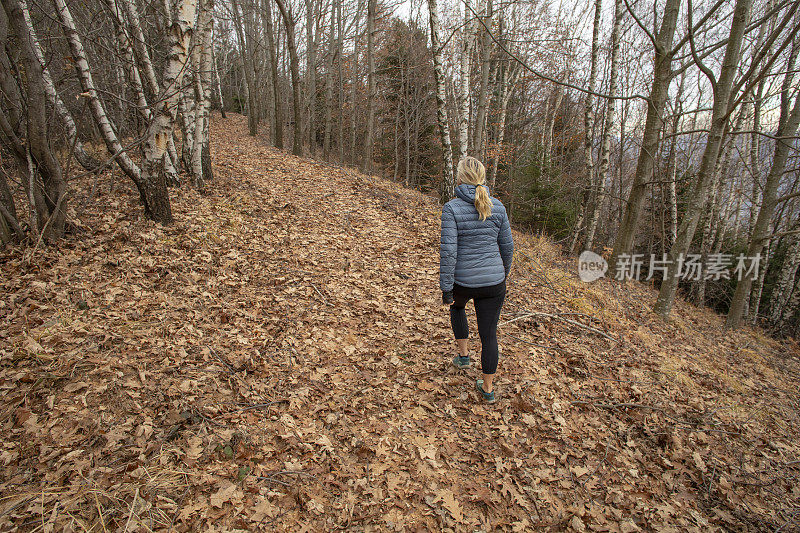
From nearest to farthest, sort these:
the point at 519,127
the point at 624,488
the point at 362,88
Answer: the point at 624,488, the point at 519,127, the point at 362,88

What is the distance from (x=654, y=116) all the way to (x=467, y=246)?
24.6 ft

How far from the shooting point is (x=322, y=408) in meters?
3.58

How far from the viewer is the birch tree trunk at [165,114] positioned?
5773 mm

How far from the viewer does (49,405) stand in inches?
115

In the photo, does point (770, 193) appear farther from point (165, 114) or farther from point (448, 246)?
point (165, 114)

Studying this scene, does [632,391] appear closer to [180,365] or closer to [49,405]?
[180,365]

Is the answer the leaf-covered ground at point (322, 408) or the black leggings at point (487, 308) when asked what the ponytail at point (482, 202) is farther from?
the leaf-covered ground at point (322, 408)

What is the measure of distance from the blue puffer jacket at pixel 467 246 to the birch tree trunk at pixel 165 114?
5.21 metres

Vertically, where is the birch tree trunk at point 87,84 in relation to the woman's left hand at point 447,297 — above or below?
above

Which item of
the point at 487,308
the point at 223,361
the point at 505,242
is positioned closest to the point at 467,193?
the point at 505,242

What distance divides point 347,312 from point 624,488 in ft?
12.1

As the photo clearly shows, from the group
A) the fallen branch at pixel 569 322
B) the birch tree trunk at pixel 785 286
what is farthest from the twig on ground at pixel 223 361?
the birch tree trunk at pixel 785 286

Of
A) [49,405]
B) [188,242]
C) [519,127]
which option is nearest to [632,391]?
[49,405]

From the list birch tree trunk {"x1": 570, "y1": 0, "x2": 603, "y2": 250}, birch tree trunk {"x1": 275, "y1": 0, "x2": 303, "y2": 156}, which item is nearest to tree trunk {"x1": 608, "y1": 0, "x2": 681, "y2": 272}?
birch tree trunk {"x1": 570, "y1": 0, "x2": 603, "y2": 250}
